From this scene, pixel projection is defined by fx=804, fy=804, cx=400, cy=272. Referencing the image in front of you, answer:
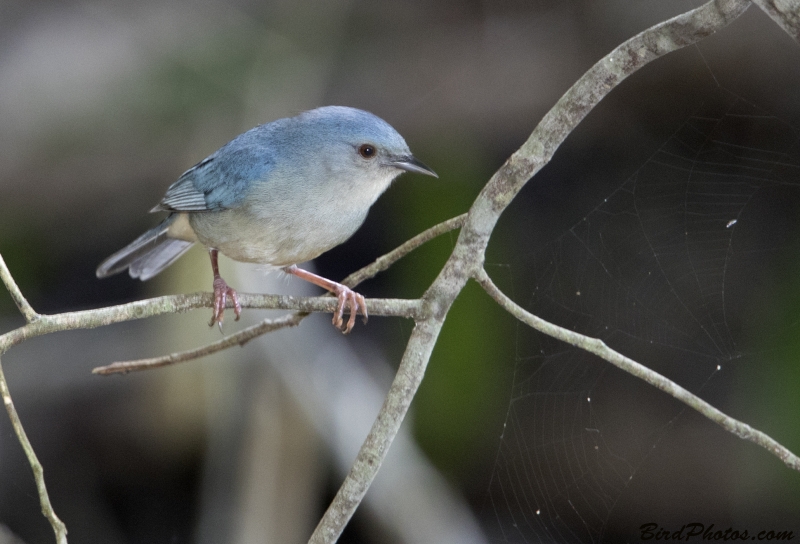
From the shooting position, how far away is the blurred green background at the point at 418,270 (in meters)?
3.97

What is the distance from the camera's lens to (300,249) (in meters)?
2.73

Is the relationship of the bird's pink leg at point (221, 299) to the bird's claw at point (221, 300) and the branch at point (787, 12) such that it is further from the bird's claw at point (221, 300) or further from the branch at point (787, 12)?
the branch at point (787, 12)

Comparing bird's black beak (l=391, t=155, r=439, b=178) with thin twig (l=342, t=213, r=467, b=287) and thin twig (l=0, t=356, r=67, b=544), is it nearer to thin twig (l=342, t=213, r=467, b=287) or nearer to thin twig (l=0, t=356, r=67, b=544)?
thin twig (l=342, t=213, r=467, b=287)

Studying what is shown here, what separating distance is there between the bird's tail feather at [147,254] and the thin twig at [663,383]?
1810 millimetres

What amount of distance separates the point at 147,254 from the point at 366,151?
3.81ft

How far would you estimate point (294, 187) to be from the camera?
273 cm

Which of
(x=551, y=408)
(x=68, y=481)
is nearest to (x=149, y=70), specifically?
(x=68, y=481)

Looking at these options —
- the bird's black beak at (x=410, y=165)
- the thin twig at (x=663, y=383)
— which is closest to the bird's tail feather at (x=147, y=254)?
the bird's black beak at (x=410, y=165)

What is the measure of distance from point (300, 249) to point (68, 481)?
2.61 meters

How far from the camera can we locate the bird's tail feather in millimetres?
3334

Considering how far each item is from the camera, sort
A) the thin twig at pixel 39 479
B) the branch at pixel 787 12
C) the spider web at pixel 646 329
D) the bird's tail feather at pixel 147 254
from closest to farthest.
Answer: the branch at pixel 787 12
the thin twig at pixel 39 479
the bird's tail feather at pixel 147 254
the spider web at pixel 646 329

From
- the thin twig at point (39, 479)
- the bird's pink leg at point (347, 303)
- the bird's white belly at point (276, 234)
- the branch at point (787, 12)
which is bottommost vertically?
the thin twig at point (39, 479)

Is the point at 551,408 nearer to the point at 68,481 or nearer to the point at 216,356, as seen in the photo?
the point at 216,356

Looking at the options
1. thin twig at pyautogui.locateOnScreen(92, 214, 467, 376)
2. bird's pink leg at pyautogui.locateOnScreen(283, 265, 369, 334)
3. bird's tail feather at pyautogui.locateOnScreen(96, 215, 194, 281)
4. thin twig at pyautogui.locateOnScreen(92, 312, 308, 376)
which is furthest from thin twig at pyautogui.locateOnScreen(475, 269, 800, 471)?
bird's tail feather at pyautogui.locateOnScreen(96, 215, 194, 281)
